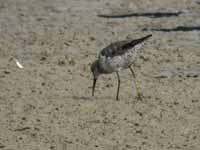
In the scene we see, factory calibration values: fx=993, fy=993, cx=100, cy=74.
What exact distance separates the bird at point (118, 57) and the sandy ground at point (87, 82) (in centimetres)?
26

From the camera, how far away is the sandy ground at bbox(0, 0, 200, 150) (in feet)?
36.9

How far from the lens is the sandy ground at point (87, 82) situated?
11258 millimetres

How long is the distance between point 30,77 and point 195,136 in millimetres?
4002

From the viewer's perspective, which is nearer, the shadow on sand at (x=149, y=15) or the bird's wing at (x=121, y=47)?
the bird's wing at (x=121, y=47)

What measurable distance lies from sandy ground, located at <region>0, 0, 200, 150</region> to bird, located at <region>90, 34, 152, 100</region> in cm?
26

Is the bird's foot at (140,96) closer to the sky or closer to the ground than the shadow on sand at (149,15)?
closer to the ground

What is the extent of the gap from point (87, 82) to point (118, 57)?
3.17 feet

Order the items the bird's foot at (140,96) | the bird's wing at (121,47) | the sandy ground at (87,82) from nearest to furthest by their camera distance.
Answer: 1. the sandy ground at (87,82)
2. the bird's foot at (140,96)
3. the bird's wing at (121,47)

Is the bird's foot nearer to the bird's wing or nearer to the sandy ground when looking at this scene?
the sandy ground

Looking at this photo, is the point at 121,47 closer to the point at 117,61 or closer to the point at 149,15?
the point at 117,61

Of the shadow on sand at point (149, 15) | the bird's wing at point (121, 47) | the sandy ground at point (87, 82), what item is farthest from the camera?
the shadow on sand at point (149, 15)

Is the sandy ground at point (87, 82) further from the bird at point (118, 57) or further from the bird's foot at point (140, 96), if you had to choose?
the bird at point (118, 57)

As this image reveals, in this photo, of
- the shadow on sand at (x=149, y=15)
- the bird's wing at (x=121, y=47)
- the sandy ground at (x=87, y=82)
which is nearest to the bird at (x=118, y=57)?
the bird's wing at (x=121, y=47)

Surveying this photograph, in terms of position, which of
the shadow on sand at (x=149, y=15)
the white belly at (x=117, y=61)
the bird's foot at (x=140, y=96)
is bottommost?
the bird's foot at (x=140, y=96)
